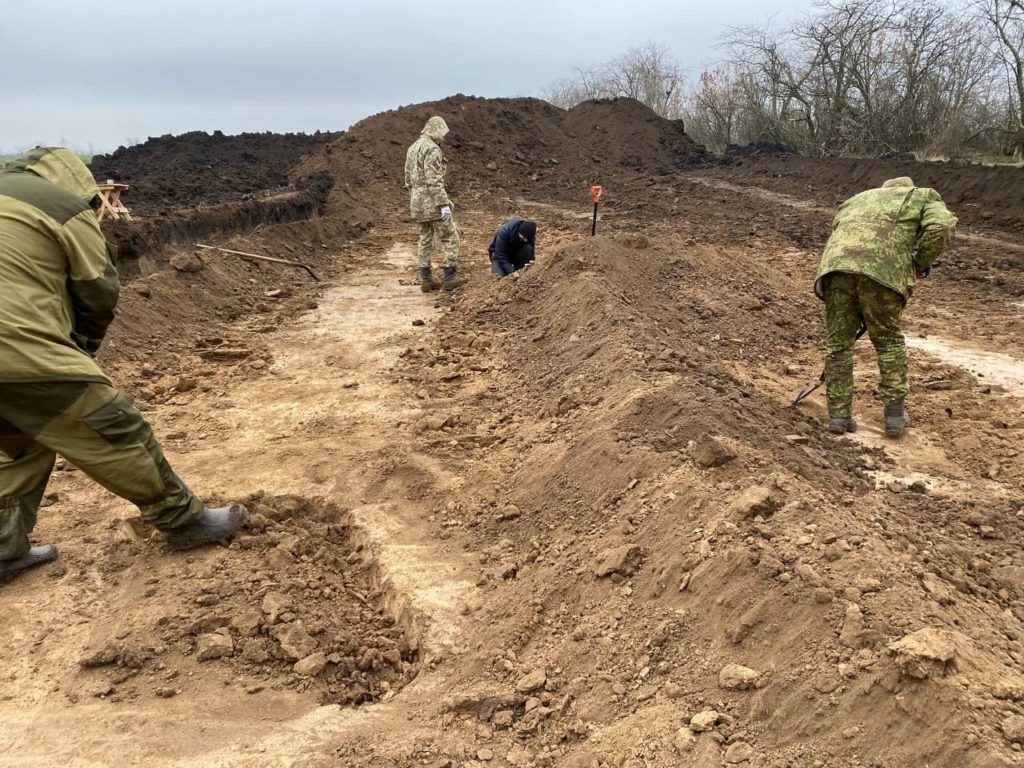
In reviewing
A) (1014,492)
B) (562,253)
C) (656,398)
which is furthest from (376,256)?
(1014,492)

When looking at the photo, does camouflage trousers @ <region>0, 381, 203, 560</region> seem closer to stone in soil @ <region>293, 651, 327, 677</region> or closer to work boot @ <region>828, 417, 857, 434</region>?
stone in soil @ <region>293, 651, 327, 677</region>

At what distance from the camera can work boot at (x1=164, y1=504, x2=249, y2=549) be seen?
11.4 ft

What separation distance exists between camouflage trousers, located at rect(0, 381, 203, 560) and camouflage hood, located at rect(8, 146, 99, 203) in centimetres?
91

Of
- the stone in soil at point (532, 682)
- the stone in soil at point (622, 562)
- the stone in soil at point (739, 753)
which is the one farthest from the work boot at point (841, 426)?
the stone in soil at point (739, 753)

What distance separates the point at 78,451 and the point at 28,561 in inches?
30.2

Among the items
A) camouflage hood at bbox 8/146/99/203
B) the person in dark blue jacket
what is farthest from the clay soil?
camouflage hood at bbox 8/146/99/203

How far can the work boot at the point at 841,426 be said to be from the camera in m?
4.94

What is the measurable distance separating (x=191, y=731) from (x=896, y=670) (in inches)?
88.5

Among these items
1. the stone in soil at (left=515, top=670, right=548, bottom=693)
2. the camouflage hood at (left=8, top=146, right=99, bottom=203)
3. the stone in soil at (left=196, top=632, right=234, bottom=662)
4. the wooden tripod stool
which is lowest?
the stone in soil at (left=196, top=632, right=234, bottom=662)

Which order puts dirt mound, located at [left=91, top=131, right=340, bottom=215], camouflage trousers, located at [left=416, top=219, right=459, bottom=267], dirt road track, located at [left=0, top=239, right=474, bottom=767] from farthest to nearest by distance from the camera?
dirt mound, located at [left=91, top=131, right=340, bottom=215], camouflage trousers, located at [left=416, top=219, right=459, bottom=267], dirt road track, located at [left=0, top=239, right=474, bottom=767]

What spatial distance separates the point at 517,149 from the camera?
929 inches

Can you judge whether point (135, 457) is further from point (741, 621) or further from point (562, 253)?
point (562, 253)

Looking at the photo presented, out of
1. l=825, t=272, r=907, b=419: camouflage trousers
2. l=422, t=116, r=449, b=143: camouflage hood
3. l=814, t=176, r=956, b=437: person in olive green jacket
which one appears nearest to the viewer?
l=814, t=176, r=956, b=437: person in olive green jacket

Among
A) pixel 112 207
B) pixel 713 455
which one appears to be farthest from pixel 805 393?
pixel 112 207
